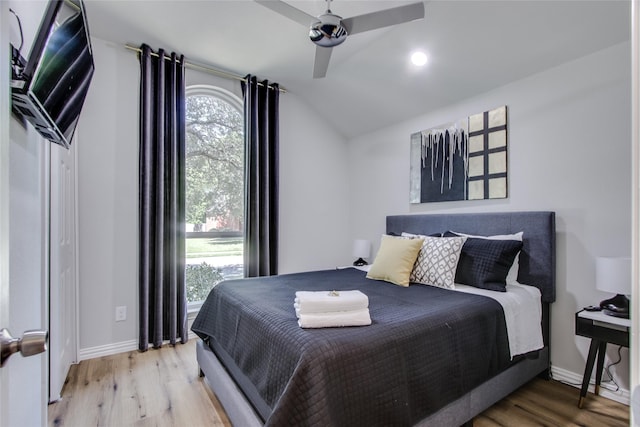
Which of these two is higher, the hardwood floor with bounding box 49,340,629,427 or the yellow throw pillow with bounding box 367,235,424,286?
the yellow throw pillow with bounding box 367,235,424,286

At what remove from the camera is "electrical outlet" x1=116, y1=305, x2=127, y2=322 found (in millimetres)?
2857

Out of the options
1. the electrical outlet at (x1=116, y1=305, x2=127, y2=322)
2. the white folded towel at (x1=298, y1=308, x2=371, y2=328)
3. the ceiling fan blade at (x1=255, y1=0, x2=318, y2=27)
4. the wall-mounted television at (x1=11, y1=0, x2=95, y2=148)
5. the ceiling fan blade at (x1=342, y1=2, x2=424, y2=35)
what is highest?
the ceiling fan blade at (x1=255, y1=0, x2=318, y2=27)

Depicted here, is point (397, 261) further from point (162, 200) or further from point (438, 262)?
point (162, 200)

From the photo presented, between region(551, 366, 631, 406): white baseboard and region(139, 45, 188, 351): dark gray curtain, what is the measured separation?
3.24 meters

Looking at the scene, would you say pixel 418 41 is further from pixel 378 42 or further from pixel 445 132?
pixel 445 132

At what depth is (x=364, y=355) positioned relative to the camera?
1.32 metres

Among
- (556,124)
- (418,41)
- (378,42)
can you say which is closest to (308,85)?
(378,42)

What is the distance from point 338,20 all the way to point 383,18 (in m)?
0.31

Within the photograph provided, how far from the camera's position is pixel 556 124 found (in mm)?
2451

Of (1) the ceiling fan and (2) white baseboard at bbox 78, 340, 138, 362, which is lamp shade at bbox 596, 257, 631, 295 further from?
(2) white baseboard at bbox 78, 340, 138, 362

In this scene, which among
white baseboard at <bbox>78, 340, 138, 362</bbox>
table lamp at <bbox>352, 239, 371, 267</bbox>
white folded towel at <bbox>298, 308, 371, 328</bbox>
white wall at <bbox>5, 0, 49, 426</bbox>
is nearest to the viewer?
white wall at <bbox>5, 0, 49, 426</bbox>

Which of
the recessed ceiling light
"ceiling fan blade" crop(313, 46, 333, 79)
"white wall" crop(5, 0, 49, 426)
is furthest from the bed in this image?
"ceiling fan blade" crop(313, 46, 333, 79)

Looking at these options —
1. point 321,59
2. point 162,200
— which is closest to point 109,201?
point 162,200

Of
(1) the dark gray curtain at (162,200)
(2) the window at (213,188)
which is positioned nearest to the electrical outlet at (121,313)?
(1) the dark gray curtain at (162,200)
